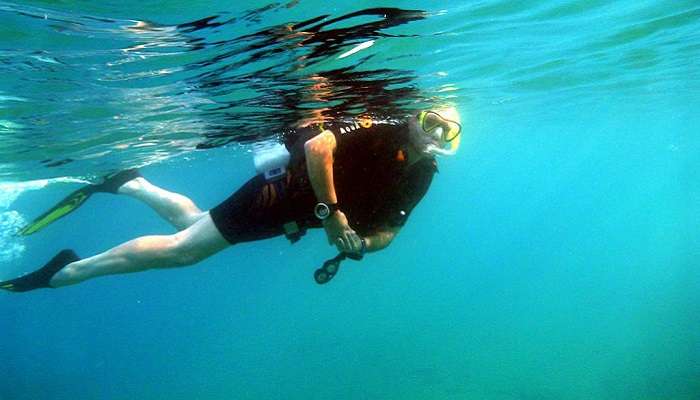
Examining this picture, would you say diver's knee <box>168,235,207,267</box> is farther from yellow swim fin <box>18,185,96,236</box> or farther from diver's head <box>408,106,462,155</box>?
yellow swim fin <box>18,185,96,236</box>

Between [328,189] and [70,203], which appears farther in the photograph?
[70,203]

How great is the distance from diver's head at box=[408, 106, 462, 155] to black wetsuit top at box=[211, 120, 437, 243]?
18 cm

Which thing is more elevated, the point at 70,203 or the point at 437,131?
the point at 437,131

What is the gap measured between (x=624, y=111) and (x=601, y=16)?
2491 centimetres

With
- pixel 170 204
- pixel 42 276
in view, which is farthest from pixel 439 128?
pixel 42 276

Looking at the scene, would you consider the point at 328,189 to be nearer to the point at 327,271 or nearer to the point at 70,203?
the point at 327,271

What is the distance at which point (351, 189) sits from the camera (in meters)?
6.39

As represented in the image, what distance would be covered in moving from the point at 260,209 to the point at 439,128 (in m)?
2.55

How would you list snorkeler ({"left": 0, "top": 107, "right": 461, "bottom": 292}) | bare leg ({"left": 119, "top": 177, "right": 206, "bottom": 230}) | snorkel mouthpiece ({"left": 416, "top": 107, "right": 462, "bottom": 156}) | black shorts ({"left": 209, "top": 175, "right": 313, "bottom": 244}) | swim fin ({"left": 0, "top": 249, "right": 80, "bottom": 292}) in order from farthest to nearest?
bare leg ({"left": 119, "top": 177, "right": 206, "bottom": 230}), swim fin ({"left": 0, "top": 249, "right": 80, "bottom": 292}), black shorts ({"left": 209, "top": 175, "right": 313, "bottom": 244}), snorkeler ({"left": 0, "top": 107, "right": 461, "bottom": 292}), snorkel mouthpiece ({"left": 416, "top": 107, "right": 462, "bottom": 156})

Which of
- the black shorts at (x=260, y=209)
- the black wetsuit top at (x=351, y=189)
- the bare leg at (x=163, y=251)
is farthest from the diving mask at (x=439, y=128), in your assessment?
the bare leg at (x=163, y=251)

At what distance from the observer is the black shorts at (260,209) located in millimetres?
6363

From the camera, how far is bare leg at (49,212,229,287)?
6.71m

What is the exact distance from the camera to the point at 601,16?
30.8ft

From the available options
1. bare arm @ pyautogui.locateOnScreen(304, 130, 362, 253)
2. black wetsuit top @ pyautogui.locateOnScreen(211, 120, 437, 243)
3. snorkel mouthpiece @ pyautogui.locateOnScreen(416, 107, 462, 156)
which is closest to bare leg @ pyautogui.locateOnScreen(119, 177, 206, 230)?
black wetsuit top @ pyautogui.locateOnScreen(211, 120, 437, 243)
